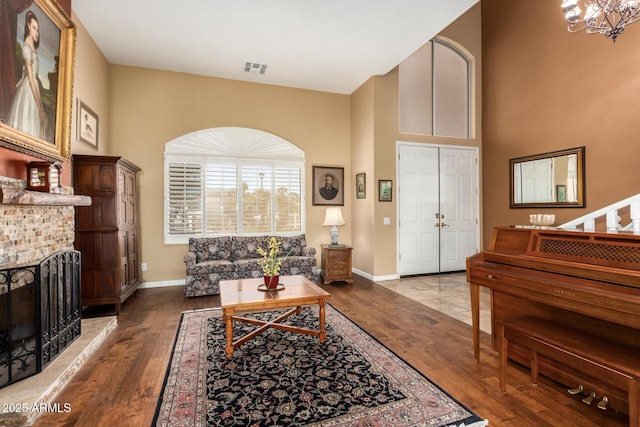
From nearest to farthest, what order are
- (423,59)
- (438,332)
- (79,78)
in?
(438,332) → (79,78) → (423,59)

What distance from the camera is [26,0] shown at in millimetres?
2424

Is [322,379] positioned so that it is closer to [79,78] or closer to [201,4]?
[201,4]

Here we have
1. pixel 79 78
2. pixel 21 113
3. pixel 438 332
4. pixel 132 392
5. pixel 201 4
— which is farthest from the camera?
pixel 79 78

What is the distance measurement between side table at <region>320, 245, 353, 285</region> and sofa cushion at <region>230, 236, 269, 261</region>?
3.53 feet

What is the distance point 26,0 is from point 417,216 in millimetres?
5745

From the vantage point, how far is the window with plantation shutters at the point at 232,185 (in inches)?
207

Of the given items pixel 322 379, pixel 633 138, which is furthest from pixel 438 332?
pixel 633 138

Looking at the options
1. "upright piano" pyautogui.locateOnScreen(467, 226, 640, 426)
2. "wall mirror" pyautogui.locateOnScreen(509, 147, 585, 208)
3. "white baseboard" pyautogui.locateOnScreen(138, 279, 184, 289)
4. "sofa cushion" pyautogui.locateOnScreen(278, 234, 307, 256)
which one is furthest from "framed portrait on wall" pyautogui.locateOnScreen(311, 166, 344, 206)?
"upright piano" pyautogui.locateOnScreen(467, 226, 640, 426)

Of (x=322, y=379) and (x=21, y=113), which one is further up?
(x=21, y=113)

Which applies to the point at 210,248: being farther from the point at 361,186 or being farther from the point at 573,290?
the point at 573,290

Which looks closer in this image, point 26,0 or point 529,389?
point 529,389

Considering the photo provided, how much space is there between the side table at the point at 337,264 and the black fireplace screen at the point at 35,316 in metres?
3.44

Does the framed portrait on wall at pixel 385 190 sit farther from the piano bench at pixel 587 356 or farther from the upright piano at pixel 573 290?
the piano bench at pixel 587 356

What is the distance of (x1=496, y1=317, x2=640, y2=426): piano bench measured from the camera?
150cm
